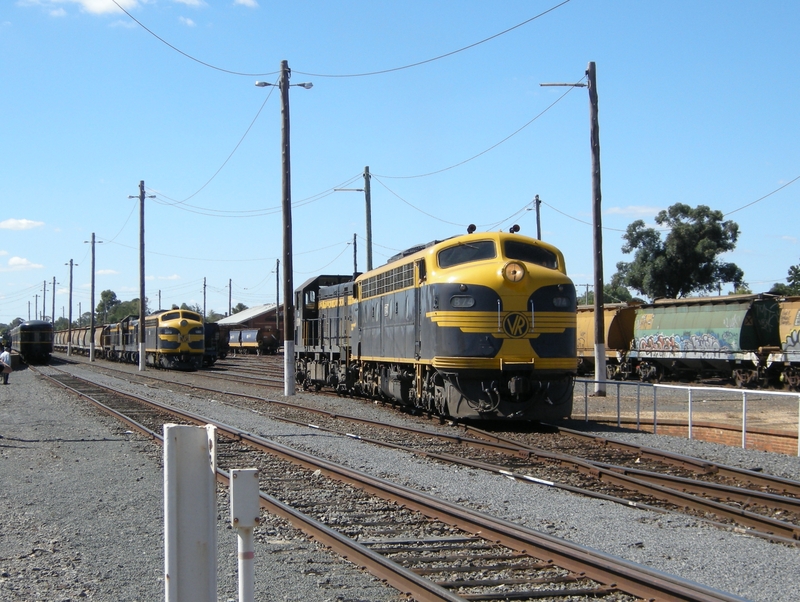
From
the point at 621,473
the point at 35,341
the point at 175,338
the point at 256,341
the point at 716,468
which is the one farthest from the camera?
the point at 256,341

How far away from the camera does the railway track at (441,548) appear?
5332 millimetres

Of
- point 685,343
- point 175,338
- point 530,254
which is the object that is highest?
point 530,254

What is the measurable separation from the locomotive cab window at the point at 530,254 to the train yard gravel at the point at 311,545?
3.87 metres

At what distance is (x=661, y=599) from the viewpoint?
5043 mm

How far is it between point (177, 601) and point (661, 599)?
119 inches

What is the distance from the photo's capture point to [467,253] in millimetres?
15336

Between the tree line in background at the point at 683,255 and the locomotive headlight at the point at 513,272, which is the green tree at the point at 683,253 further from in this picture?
the locomotive headlight at the point at 513,272

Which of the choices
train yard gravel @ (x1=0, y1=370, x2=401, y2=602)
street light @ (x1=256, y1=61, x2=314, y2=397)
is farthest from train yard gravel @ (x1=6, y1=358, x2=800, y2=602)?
street light @ (x1=256, y1=61, x2=314, y2=397)

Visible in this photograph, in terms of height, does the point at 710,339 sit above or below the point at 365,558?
above

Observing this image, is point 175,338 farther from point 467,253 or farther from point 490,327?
point 490,327

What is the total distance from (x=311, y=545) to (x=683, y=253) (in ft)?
160

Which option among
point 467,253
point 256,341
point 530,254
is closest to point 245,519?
point 467,253

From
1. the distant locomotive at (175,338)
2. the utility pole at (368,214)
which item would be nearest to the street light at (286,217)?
the utility pole at (368,214)

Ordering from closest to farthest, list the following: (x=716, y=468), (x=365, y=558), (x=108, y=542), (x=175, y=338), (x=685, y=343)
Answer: (x=365, y=558), (x=108, y=542), (x=716, y=468), (x=685, y=343), (x=175, y=338)
